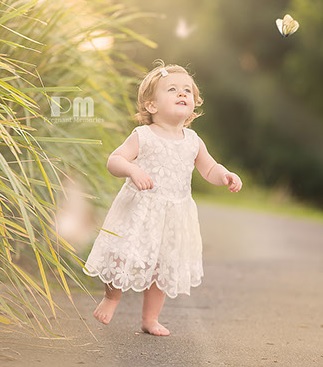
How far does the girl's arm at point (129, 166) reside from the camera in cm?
355

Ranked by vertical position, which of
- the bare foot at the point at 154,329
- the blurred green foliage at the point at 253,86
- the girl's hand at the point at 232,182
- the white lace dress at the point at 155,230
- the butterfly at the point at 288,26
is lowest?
the bare foot at the point at 154,329

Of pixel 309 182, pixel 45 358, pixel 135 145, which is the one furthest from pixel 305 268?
pixel 309 182

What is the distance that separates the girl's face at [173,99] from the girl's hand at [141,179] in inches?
15.8

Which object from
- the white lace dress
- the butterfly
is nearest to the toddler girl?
the white lace dress

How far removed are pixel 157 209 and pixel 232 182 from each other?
0.33 m

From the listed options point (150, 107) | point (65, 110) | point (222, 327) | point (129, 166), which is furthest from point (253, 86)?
point (129, 166)

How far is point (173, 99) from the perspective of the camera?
3.89 meters

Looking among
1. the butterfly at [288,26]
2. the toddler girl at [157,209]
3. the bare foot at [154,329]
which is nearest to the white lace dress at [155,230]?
the toddler girl at [157,209]

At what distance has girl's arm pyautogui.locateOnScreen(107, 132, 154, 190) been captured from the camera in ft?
11.6

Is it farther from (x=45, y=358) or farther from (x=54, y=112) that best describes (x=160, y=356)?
(x=54, y=112)

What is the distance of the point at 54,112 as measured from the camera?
4938 mm

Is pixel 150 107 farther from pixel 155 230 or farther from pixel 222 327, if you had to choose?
pixel 222 327

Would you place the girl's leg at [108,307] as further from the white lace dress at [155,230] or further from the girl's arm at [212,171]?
the girl's arm at [212,171]

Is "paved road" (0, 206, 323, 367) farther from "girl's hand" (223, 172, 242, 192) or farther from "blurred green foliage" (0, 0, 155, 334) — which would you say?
"girl's hand" (223, 172, 242, 192)
